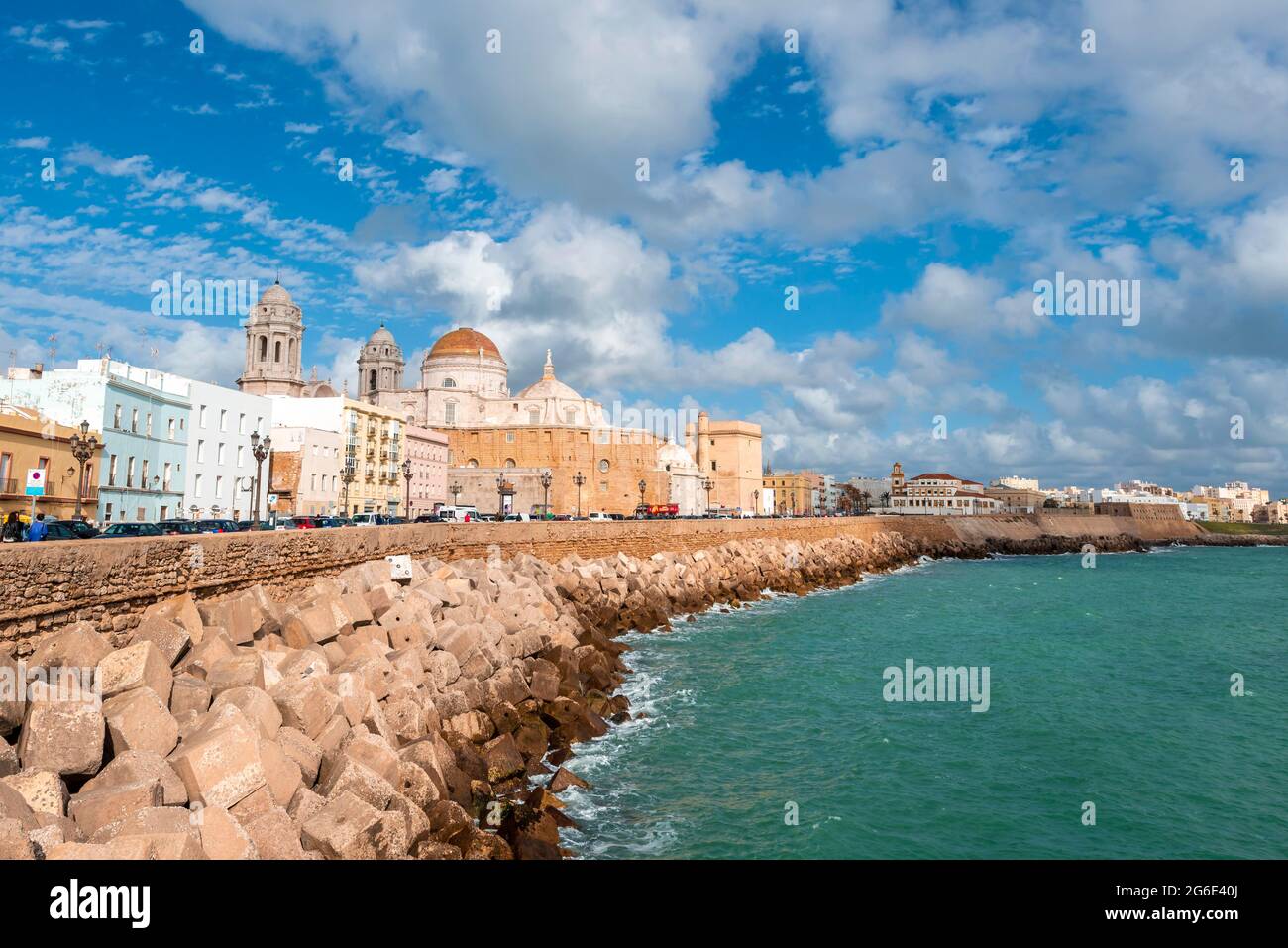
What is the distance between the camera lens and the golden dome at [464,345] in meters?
85.6

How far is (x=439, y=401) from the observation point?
271 ft

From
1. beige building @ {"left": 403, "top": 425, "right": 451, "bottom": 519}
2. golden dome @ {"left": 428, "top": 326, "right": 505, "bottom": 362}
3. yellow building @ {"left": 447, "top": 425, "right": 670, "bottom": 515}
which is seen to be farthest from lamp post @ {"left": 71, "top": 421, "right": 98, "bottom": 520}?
golden dome @ {"left": 428, "top": 326, "right": 505, "bottom": 362}

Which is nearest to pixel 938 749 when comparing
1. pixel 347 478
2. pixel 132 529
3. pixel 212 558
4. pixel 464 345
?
pixel 212 558

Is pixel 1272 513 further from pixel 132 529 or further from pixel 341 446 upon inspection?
pixel 132 529

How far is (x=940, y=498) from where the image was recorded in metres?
131

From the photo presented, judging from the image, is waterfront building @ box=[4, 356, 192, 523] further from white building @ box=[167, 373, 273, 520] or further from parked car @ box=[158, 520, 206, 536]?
parked car @ box=[158, 520, 206, 536]

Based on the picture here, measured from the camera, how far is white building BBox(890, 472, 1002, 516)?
129250 millimetres

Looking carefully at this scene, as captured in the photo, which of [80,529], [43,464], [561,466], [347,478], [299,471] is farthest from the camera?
[561,466]

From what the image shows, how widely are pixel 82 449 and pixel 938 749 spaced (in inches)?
1001

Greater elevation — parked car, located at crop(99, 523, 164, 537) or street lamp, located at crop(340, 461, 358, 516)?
street lamp, located at crop(340, 461, 358, 516)

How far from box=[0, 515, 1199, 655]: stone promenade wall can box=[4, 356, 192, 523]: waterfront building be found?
1563cm

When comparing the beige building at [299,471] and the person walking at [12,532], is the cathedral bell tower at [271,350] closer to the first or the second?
the beige building at [299,471]

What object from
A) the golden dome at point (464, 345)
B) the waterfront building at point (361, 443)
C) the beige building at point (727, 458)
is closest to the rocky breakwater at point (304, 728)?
the waterfront building at point (361, 443)

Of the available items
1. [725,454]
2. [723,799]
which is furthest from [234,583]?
[725,454]
